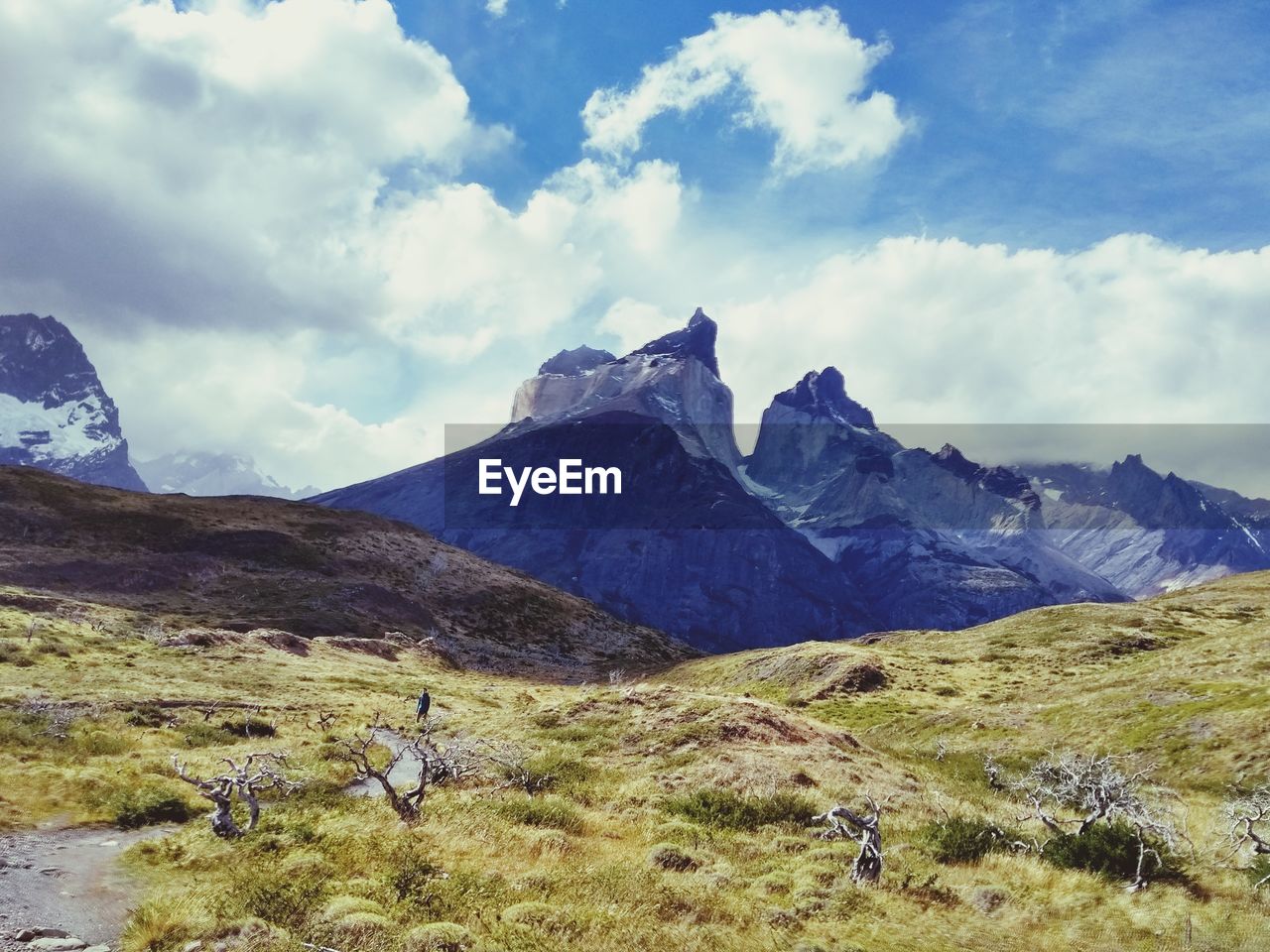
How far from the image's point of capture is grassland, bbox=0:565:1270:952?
41.8 feet

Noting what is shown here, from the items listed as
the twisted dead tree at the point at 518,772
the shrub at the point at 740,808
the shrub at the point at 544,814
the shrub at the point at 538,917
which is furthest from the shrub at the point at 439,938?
the shrub at the point at 740,808

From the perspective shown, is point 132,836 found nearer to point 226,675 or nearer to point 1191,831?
point 1191,831

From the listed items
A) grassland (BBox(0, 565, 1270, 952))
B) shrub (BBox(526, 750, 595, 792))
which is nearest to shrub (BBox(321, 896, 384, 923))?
grassland (BBox(0, 565, 1270, 952))

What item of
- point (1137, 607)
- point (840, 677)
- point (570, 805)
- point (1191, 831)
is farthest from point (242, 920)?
point (1137, 607)

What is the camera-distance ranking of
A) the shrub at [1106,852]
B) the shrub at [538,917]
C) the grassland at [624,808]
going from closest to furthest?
the shrub at [538,917]
the grassland at [624,808]
the shrub at [1106,852]

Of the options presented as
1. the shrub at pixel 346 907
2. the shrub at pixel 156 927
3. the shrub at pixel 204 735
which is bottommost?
the shrub at pixel 204 735

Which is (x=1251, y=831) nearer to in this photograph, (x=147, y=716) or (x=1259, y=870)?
(x=1259, y=870)

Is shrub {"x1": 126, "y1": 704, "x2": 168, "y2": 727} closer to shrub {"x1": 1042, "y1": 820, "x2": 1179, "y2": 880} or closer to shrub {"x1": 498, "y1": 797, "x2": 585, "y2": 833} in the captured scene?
shrub {"x1": 498, "y1": 797, "x2": 585, "y2": 833}

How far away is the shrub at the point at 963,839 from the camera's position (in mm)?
17766

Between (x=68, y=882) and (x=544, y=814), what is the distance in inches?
390

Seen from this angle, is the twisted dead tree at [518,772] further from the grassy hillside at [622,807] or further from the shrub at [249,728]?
the shrub at [249,728]

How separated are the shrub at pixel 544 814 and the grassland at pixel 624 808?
0.31 feet

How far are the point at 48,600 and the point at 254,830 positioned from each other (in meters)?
59.5

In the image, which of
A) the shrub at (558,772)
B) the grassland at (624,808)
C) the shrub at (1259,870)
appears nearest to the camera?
the grassland at (624,808)
